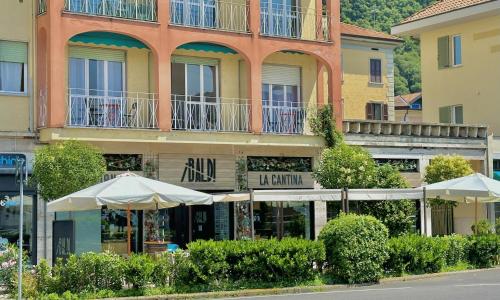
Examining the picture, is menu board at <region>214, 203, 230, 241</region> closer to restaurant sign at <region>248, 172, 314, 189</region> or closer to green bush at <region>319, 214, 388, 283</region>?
restaurant sign at <region>248, 172, 314, 189</region>

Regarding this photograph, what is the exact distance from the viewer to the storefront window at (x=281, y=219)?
3009cm

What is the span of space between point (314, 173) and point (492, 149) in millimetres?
10365

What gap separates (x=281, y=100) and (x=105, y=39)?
712 cm

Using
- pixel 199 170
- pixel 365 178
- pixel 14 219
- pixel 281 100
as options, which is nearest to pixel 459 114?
pixel 281 100

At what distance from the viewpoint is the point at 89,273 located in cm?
1897

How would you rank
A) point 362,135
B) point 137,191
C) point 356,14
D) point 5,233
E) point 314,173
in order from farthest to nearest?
point 356,14
point 362,135
point 314,173
point 5,233
point 137,191

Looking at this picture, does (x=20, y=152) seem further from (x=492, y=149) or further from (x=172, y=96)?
(x=492, y=149)

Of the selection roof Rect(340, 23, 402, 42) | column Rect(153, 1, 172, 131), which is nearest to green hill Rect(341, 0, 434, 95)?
roof Rect(340, 23, 402, 42)

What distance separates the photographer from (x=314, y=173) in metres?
29.2

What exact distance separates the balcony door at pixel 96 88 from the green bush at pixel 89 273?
7.79 meters

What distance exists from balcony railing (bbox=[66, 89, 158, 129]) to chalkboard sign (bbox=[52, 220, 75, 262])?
536 centimetres

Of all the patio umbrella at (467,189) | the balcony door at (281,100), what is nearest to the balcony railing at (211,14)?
the balcony door at (281,100)

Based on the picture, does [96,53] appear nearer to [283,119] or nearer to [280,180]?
[283,119]

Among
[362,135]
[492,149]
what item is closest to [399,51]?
[492,149]
